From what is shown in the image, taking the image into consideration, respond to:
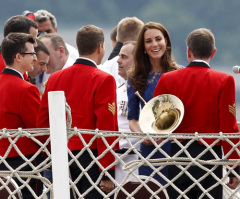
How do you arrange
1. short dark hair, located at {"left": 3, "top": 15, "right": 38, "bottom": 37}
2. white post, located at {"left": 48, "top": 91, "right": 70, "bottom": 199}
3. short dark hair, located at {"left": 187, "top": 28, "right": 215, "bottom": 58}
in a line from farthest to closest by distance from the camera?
short dark hair, located at {"left": 3, "top": 15, "right": 38, "bottom": 37}
short dark hair, located at {"left": 187, "top": 28, "right": 215, "bottom": 58}
white post, located at {"left": 48, "top": 91, "right": 70, "bottom": 199}

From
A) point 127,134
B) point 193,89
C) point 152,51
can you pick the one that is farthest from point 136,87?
point 127,134

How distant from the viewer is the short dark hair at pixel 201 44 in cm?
446

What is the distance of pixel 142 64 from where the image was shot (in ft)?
16.2

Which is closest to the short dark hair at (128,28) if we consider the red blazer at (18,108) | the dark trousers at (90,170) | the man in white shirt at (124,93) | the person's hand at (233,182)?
the man in white shirt at (124,93)

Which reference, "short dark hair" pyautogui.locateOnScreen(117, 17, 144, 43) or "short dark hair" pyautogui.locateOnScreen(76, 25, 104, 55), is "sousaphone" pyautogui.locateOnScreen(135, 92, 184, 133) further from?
"short dark hair" pyautogui.locateOnScreen(117, 17, 144, 43)

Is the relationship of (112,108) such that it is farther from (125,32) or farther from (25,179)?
(125,32)

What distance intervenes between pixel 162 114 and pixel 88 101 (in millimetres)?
477

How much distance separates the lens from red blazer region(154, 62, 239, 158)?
4180mm

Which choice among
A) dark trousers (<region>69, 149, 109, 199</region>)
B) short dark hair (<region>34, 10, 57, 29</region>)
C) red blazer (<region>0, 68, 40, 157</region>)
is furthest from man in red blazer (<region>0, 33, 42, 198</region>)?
short dark hair (<region>34, 10, 57, 29</region>)

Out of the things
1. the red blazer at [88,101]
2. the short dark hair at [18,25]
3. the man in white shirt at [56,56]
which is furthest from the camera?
the man in white shirt at [56,56]

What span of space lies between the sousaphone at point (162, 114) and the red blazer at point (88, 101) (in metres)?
0.21

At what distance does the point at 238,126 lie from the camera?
418 centimetres

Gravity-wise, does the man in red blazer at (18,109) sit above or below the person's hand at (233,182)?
above

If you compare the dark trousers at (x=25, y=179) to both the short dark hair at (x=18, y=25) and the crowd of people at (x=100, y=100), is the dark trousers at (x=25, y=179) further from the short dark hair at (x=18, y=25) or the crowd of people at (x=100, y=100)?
the short dark hair at (x=18, y=25)
